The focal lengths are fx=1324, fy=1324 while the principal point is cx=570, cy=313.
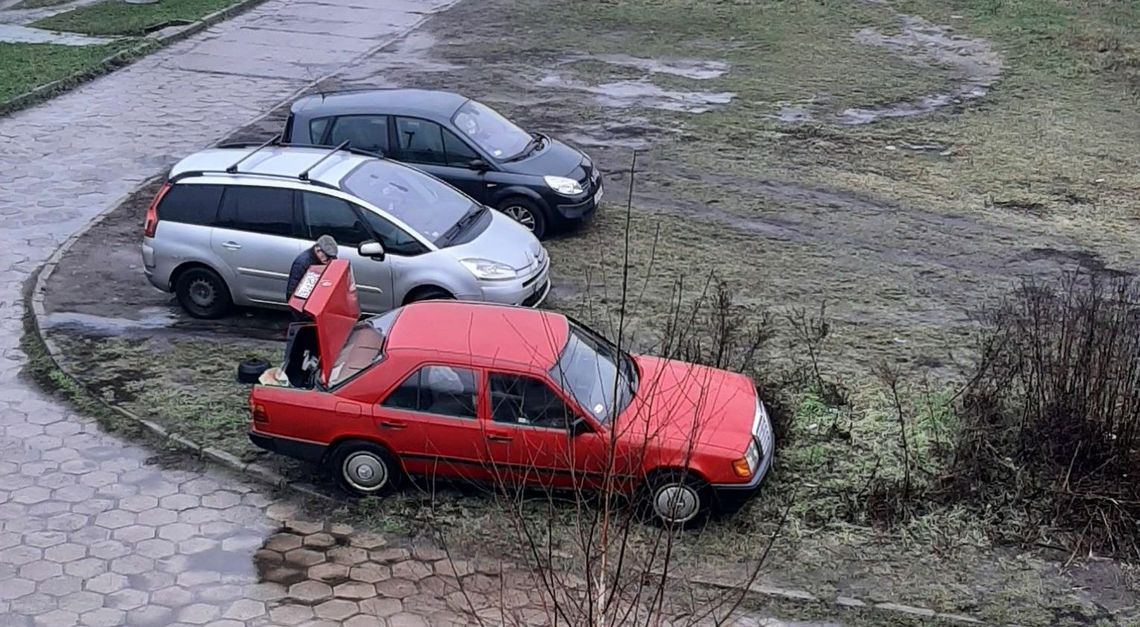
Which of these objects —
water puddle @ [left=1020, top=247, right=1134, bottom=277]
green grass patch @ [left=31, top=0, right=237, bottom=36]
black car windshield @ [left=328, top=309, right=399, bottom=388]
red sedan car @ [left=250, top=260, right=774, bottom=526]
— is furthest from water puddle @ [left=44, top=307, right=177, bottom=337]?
green grass patch @ [left=31, top=0, right=237, bottom=36]

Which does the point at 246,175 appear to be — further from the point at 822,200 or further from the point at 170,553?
the point at 822,200

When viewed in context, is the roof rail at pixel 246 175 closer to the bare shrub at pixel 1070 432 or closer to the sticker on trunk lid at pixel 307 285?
the sticker on trunk lid at pixel 307 285

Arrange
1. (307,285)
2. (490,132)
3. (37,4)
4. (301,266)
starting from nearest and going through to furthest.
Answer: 1. (307,285)
2. (301,266)
3. (490,132)
4. (37,4)

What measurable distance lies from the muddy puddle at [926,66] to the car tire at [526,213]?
6.88 m

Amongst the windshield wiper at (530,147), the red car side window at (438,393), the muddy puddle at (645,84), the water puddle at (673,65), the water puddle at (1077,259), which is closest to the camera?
the red car side window at (438,393)

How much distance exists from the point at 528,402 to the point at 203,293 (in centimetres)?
490

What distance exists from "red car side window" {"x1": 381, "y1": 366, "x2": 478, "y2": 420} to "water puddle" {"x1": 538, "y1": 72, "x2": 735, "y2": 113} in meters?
12.2

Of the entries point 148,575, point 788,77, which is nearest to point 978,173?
point 788,77

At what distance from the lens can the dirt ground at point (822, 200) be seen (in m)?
9.57

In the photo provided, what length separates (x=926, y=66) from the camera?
965 inches

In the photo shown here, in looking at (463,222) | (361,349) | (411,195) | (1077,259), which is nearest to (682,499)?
(361,349)

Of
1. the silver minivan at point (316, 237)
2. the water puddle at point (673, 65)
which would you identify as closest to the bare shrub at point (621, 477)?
the silver minivan at point (316, 237)

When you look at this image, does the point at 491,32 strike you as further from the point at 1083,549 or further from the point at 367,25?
the point at 1083,549

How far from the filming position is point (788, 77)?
2333cm
